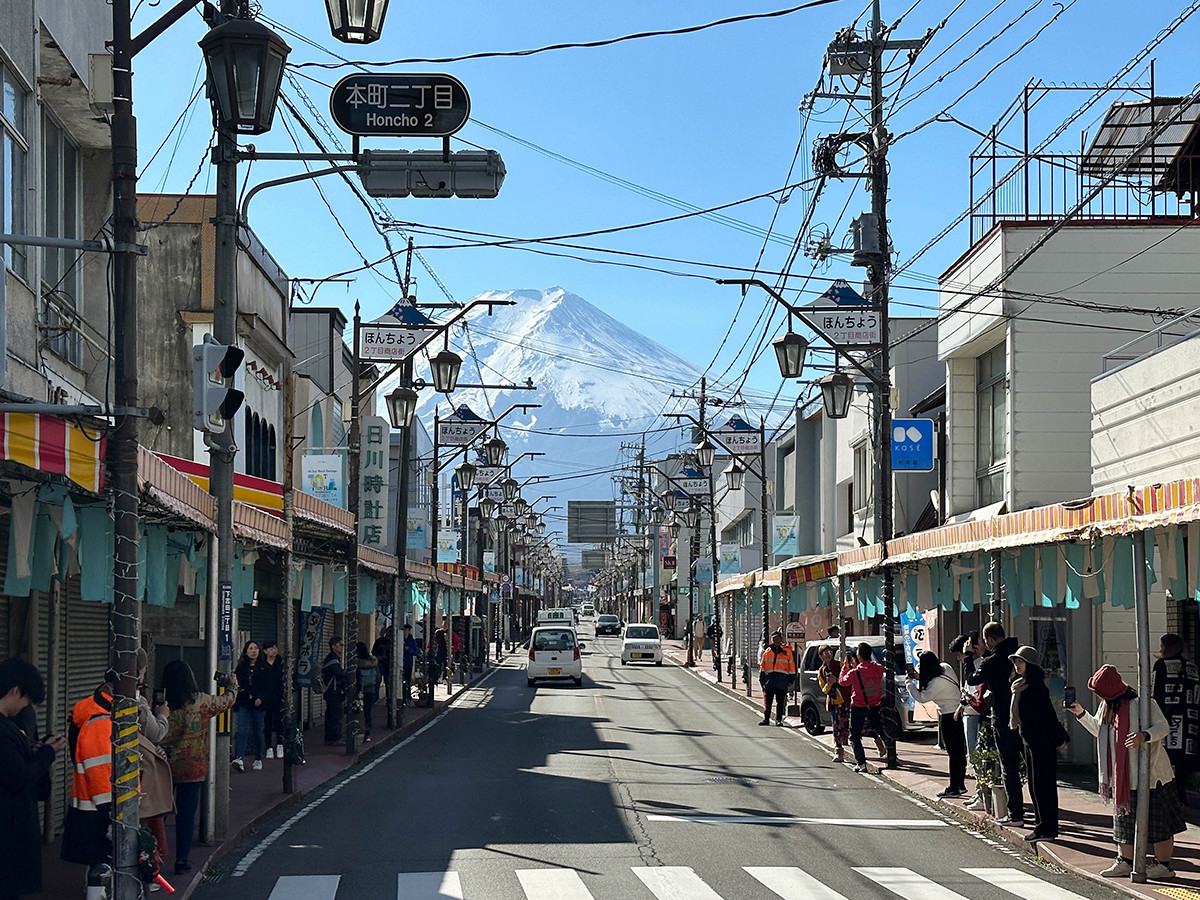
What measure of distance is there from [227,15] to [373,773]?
1175 cm

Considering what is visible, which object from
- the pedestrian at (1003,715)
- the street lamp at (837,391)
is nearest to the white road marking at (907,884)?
the pedestrian at (1003,715)

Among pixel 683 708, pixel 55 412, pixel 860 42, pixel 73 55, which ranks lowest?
pixel 683 708

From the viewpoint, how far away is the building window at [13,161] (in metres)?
14.1

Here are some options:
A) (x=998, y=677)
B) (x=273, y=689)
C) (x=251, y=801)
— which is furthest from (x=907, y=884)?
(x=273, y=689)

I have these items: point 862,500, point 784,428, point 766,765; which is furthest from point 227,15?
point 784,428

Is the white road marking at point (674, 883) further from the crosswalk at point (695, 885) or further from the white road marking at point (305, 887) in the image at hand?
the white road marking at point (305, 887)

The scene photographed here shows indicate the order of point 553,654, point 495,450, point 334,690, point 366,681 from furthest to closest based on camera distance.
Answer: point 495,450
point 553,654
point 366,681
point 334,690

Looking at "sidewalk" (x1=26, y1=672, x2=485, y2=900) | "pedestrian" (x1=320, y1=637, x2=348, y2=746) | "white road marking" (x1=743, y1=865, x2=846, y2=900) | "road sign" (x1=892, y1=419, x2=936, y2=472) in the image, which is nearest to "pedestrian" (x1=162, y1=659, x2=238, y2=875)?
"sidewalk" (x1=26, y1=672, x2=485, y2=900)

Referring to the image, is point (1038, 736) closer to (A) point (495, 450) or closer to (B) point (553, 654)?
(B) point (553, 654)

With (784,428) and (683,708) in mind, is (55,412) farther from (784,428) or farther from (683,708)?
(784,428)

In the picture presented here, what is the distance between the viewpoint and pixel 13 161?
15.0 m

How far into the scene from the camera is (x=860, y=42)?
25.1m

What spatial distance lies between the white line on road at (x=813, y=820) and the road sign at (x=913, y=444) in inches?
542

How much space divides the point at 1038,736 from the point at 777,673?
15.9 metres
